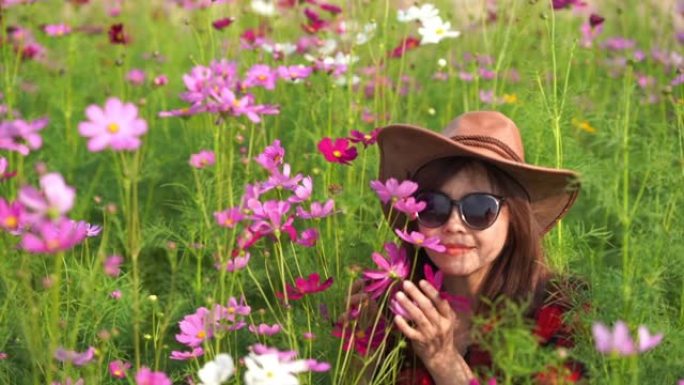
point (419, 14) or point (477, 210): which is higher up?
point (419, 14)

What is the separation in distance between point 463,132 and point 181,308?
831mm

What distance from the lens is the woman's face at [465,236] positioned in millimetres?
2195

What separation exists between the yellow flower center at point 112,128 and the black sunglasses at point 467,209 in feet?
2.44

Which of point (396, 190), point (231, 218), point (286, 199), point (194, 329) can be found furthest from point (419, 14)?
point (231, 218)

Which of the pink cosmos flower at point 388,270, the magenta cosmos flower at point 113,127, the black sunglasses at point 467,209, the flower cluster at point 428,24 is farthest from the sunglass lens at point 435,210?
the flower cluster at point 428,24

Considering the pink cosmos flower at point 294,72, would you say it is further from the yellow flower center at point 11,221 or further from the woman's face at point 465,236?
the yellow flower center at point 11,221

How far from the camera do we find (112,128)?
166 cm

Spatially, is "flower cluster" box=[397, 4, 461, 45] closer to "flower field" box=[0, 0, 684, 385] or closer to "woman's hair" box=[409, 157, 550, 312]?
"flower field" box=[0, 0, 684, 385]

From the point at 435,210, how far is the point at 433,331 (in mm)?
260

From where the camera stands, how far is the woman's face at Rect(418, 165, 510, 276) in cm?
220

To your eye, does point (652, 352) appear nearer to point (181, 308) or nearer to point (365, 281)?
point (365, 281)

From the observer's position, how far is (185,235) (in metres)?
2.72

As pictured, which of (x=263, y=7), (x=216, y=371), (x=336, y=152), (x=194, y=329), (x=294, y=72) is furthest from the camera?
(x=263, y=7)

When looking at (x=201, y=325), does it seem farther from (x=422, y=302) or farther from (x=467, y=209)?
(x=467, y=209)
